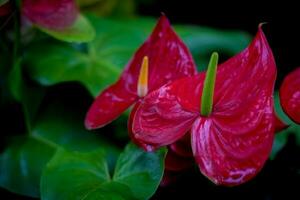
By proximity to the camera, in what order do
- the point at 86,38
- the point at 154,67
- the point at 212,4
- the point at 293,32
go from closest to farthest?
the point at 154,67 → the point at 86,38 → the point at 293,32 → the point at 212,4

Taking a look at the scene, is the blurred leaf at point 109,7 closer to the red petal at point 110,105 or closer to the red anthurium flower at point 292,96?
the red petal at point 110,105

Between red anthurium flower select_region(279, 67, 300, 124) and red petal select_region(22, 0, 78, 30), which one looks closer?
red anthurium flower select_region(279, 67, 300, 124)

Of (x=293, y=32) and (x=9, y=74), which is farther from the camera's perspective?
(x=293, y=32)

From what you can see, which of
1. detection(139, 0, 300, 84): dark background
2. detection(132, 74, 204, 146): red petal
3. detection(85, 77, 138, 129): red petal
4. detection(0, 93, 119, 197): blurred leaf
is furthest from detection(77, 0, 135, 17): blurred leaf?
detection(132, 74, 204, 146): red petal

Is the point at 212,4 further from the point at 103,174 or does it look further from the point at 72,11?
the point at 103,174

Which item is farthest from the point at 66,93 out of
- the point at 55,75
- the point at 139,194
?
the point at 139,194

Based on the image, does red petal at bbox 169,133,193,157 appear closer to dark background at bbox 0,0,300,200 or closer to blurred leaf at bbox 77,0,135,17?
dark background at bbox 0,0,300,200
